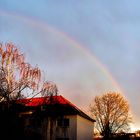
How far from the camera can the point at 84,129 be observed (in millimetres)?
39188

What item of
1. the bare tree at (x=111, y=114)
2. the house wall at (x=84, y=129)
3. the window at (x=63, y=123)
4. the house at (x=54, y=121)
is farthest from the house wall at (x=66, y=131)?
the bare tree at (x=111, y=114)

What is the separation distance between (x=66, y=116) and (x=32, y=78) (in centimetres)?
1249

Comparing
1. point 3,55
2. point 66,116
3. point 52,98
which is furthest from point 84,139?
point 3,55

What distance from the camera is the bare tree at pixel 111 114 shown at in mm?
53094

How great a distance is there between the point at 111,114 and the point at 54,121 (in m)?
24.0

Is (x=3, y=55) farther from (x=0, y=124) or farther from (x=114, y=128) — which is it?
(x=114, y=128)

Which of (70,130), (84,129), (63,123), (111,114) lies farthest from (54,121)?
(111,114)

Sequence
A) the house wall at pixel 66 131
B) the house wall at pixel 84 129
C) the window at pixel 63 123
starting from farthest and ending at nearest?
the house wall at pixel 84 129 → the window at pixel 63 123 → the house wall at pixel 66 131

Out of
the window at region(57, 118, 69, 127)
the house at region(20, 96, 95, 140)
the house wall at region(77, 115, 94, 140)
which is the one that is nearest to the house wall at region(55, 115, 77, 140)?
the house at region(20, 96, 95, 140)

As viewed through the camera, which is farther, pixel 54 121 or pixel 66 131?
pixel 66 131

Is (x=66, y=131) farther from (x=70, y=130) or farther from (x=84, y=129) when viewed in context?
(x=84, y=129)

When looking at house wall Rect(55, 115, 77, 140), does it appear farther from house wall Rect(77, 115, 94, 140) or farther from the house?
house wall Rect(77, 115, 94, 140)

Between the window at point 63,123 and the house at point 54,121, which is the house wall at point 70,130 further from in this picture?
the window at point 63,123

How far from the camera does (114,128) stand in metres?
53.7
